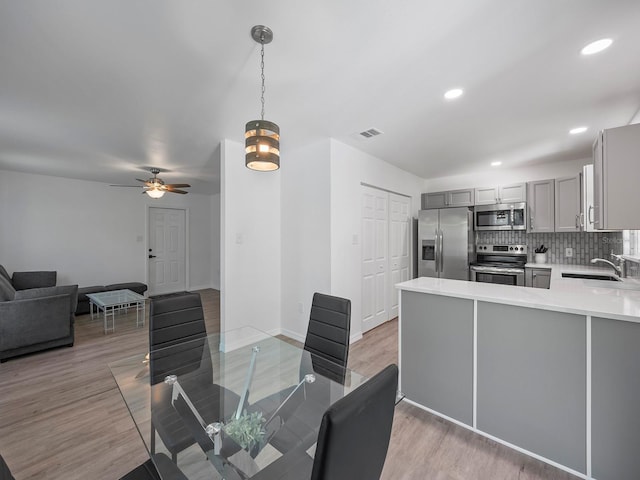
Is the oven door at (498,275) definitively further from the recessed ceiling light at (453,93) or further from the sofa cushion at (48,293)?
the sofa cushion at (48,293)

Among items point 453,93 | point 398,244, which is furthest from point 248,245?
point 453,93

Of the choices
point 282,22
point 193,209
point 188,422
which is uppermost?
point 282,22

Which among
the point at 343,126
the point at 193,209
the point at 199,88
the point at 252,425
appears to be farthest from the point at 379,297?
the point at 193,209

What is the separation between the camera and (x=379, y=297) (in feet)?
13.9

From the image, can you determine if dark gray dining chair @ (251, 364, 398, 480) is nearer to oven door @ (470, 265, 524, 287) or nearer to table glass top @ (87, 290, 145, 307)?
oven door @ (470, 265, 524, 287)

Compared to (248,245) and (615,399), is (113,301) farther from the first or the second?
(615,399)

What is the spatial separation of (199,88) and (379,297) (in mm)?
3482

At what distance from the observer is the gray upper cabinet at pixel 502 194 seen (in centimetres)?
440

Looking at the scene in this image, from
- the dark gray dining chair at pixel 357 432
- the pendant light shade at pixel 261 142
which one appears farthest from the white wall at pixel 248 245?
the dark gray dining chair at pixel 357 432

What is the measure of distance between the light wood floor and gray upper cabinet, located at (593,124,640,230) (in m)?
1.64

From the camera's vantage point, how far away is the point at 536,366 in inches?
66.6

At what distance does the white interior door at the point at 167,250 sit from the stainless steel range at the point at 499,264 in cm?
652

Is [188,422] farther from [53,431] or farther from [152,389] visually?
[53,431]

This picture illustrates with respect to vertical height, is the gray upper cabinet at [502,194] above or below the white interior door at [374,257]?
above
